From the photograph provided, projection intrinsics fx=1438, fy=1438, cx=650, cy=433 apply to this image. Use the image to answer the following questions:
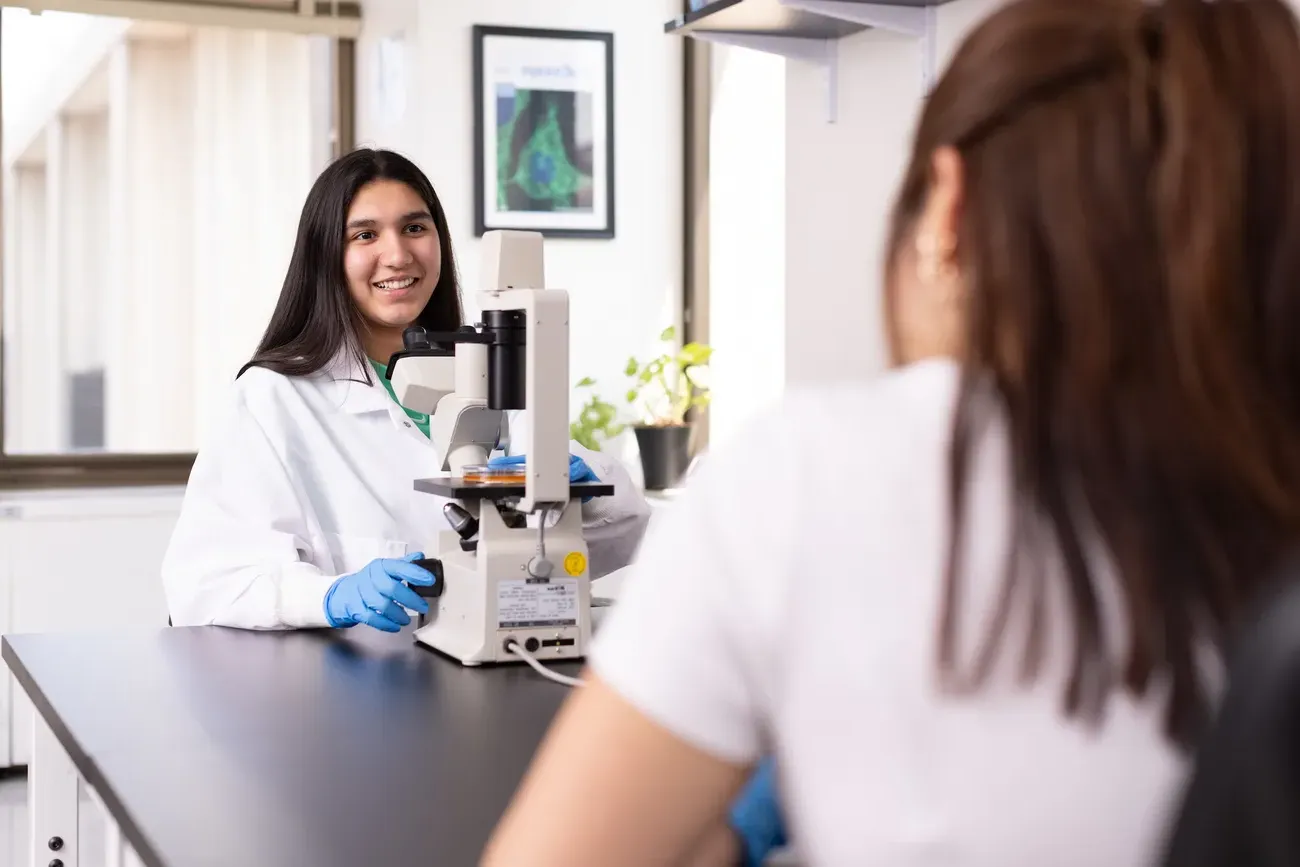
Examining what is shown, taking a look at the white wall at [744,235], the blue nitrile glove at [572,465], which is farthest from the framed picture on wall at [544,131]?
the blue nitrile glove at [572,465]

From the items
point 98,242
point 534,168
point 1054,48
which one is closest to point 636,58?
point 534,168

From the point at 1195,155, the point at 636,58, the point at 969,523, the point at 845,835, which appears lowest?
the point at 845,835

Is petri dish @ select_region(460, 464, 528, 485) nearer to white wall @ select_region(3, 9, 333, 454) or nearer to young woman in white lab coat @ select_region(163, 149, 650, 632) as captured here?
young woman in white lab coat @ select_region(163, 149, 650, 632)

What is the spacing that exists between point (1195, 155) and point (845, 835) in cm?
32

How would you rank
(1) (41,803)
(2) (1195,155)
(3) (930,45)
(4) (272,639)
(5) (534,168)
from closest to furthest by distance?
(2) (1195,155)
(1) (41,803)
(4) (272,639)
(3) (930,45)
(5) (534,168)

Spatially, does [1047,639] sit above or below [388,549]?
above

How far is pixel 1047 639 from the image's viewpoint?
603mm

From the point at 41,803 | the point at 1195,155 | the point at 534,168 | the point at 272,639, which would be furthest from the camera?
the point at 534,168

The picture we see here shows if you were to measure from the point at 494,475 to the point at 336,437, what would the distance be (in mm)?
617

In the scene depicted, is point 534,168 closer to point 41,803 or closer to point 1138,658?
point 41,803

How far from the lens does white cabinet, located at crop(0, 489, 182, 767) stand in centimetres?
372

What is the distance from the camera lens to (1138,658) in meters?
0.60

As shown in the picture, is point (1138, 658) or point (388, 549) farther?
point (388, 549)

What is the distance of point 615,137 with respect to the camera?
410 cm
